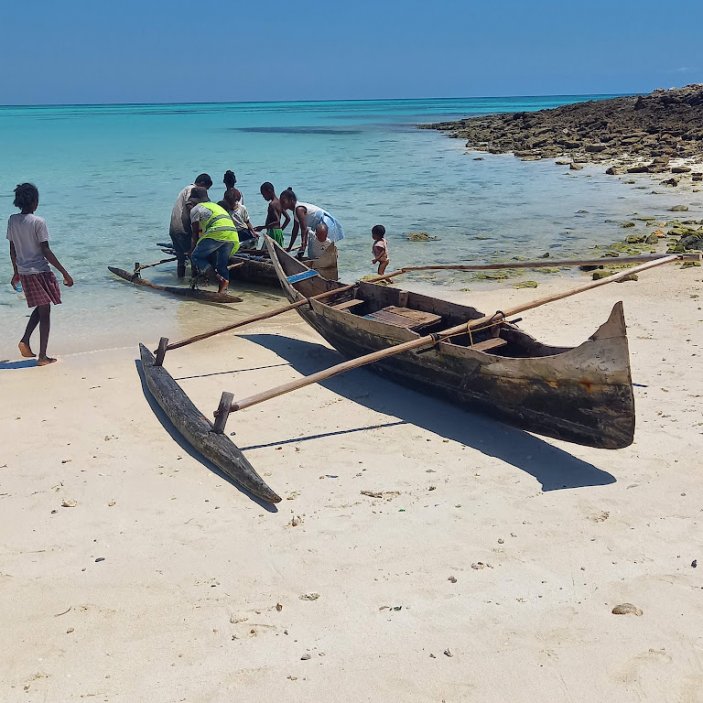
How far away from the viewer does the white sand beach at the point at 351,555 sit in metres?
3.40

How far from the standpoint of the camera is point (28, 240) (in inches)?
277

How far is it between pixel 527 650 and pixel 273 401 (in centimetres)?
379

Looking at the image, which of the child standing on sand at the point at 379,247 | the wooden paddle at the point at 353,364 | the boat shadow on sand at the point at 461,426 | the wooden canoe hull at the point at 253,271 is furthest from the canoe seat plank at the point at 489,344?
the wooden canoe hull at the point at 253,271

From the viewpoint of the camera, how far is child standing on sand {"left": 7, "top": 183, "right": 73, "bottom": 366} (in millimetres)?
6953

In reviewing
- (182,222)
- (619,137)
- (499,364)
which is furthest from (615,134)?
(499,364)

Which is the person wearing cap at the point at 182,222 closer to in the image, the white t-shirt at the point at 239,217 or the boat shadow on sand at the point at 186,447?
the white t-shirt at the point at 239,217

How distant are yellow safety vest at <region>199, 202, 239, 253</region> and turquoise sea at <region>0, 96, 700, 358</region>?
99 centimetres

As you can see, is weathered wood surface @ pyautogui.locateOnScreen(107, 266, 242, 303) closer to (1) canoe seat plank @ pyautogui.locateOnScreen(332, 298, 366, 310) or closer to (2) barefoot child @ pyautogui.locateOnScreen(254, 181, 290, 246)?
(2) barefoot child @ pyautogui.locateOnScreen(254, 181, 290, 246)

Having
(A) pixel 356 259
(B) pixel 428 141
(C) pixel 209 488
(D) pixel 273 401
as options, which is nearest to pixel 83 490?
(C) pixel 209 488

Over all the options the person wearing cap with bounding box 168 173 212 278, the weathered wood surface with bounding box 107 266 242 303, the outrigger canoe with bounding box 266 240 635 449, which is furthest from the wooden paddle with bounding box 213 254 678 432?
the person wearing cap with bounding box 168 173 212 278

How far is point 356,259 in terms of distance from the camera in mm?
13422

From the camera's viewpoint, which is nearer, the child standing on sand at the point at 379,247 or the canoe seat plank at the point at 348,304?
the canoe seat plank at the point at 348,304

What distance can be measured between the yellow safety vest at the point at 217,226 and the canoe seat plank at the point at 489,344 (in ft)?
15.1

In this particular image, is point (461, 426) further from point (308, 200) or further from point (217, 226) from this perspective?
point (308, 200)
